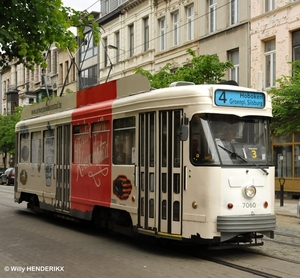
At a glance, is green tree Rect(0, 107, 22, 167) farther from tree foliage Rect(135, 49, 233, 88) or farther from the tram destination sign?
the tram destination sign

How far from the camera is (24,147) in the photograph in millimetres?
16953

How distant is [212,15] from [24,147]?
16.2m

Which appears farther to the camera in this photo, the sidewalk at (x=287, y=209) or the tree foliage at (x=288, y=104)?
the tree foliage at (x=288, y=104)

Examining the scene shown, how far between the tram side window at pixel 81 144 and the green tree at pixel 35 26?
2149 millimetres

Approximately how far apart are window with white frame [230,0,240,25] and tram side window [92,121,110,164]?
17572 mm

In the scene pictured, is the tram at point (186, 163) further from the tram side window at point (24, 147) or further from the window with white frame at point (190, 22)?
the window with white frame at point (190, 22)

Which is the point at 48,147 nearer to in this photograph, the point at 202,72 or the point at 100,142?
the point at 100,142

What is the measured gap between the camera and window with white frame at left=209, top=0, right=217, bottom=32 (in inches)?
1160

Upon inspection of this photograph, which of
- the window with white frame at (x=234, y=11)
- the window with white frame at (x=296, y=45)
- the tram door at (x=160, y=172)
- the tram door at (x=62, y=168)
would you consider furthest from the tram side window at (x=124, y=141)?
the window with white frame at (x=234, y=11)

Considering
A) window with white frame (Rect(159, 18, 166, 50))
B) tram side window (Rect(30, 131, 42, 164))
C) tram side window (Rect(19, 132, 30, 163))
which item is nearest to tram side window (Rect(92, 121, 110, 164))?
tram side window (Rect(30, 131, 42, 164))

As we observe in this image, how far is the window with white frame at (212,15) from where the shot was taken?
29.5m

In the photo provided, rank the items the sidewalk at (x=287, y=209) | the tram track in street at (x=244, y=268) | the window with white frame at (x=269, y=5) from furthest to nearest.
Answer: the window with white frame at (x=269, y=5)
the sidewalk at (x=287, y=209)
the tram track in street at (x=244, y=268)

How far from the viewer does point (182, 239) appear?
935 cm

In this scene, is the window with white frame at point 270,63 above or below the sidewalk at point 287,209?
above
